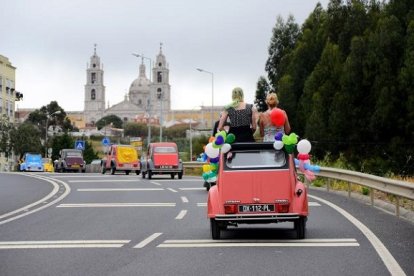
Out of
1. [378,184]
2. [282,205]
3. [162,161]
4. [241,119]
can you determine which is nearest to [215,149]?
[241,119]

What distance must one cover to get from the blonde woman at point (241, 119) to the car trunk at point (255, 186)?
1.15m

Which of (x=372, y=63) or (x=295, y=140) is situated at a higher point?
(x=372, y=63)

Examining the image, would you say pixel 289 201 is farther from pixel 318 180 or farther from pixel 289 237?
pixel 318 180

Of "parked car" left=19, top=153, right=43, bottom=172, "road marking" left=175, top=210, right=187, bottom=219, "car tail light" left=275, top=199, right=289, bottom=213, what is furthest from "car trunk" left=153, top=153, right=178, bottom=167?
"parked car" left=19, top=153, right=43, bottom=172

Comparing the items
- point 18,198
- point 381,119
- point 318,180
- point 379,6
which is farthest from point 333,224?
point 379,6

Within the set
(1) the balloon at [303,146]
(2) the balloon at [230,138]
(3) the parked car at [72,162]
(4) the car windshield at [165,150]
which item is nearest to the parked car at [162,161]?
(4) the car windshield at [165,150]

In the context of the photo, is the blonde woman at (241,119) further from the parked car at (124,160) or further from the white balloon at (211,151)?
the parked car at (124,160)

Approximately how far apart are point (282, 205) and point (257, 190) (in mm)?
415

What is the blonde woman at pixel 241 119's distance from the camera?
1242 cm

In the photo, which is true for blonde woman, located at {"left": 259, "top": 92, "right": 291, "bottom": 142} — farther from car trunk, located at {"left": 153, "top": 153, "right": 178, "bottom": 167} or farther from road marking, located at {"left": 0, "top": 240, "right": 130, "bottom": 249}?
car trunk, located at {"left": 153, "top": 153, "right": 178, "bottom": 167}

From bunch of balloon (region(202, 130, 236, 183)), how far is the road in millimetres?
947

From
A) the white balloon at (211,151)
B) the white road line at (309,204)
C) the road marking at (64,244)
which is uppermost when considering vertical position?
the white balloon at (211,151)

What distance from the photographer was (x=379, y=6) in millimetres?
44469

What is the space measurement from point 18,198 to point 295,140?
12272 millimetres
